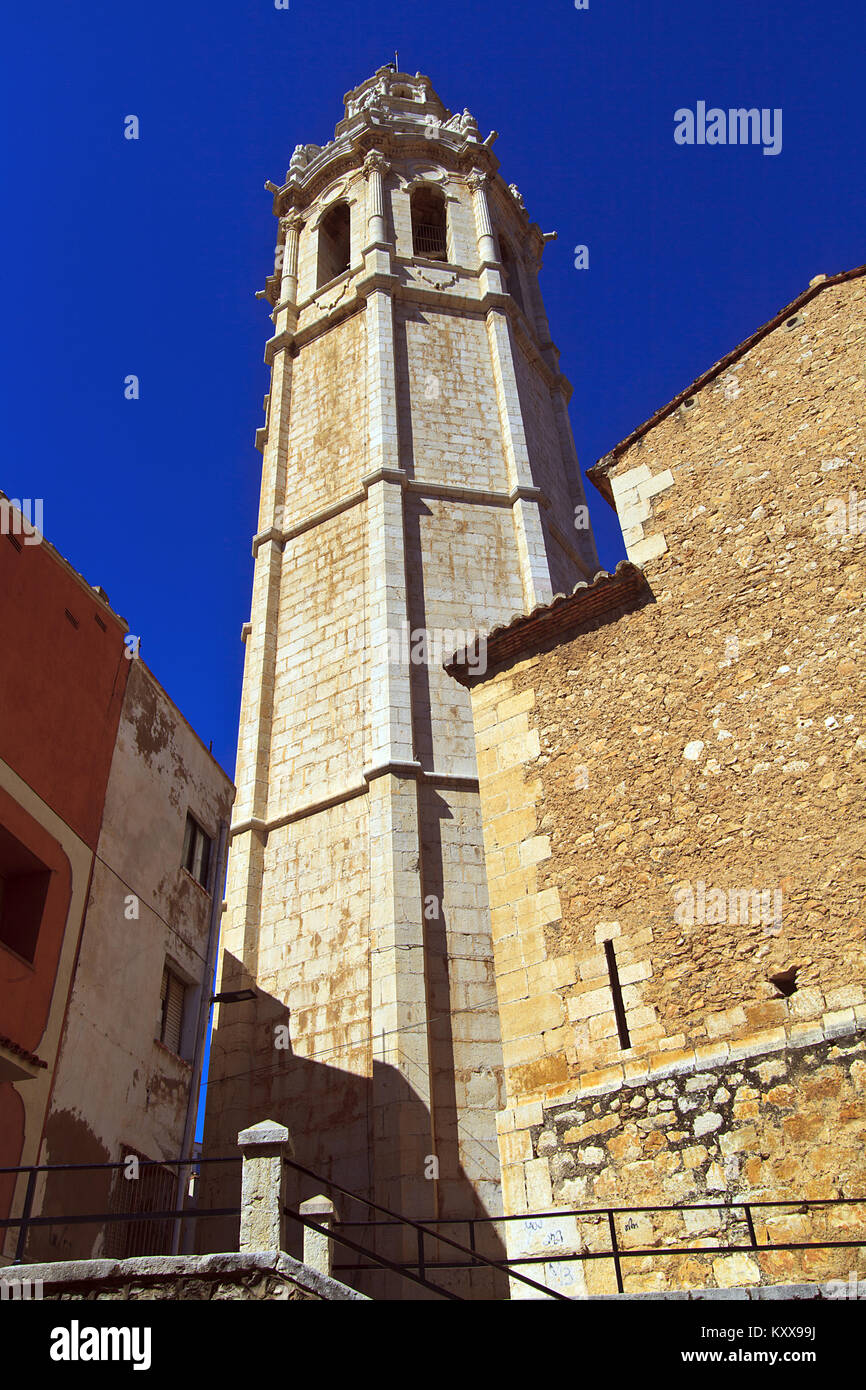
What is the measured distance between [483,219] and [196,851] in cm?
1790

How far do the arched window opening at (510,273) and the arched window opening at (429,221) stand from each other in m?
1.61

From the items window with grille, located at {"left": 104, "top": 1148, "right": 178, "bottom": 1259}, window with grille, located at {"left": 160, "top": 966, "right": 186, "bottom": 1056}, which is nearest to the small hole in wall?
window with grille, located at {"left": 104, "top": 1148, "right": 178, "bottom": 1259}

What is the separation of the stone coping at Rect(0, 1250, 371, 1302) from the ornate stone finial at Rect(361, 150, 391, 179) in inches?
1026

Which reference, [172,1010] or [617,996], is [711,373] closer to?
[617,996]

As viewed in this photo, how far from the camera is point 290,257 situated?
89.6 ft

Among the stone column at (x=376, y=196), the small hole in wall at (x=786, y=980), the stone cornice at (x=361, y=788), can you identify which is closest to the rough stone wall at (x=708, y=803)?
the small hole in wall at (x=786, y=980)

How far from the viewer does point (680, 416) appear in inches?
407

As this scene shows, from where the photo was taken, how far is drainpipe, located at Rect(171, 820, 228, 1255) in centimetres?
1377

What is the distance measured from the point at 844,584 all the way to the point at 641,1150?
4475mm

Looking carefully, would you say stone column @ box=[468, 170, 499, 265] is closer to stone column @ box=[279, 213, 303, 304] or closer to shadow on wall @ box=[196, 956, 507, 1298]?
stone column @ box=[279, 213, 303, 304]

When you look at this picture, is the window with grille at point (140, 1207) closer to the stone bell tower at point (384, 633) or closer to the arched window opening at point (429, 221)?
the stone bell tower at point (384, 633)

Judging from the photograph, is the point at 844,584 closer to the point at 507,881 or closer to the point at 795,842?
the point at 795,842
